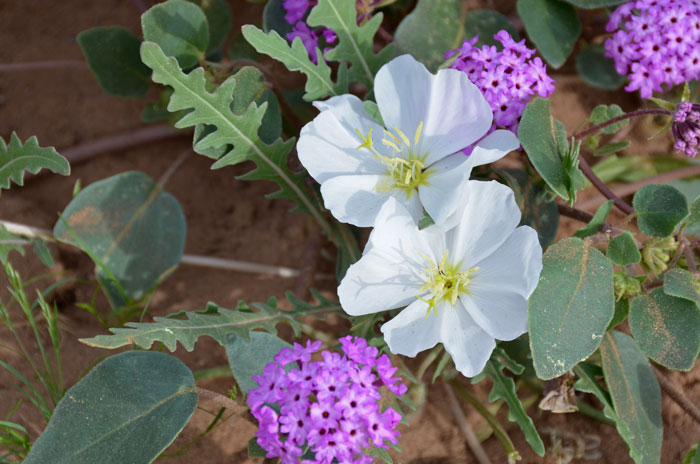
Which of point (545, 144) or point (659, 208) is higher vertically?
point (545, 144)

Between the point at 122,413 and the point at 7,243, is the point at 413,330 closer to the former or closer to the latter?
the point at 122,413

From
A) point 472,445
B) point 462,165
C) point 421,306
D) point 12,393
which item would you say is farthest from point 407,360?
point 12,393

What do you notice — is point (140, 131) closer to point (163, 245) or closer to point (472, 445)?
point (163, 245)

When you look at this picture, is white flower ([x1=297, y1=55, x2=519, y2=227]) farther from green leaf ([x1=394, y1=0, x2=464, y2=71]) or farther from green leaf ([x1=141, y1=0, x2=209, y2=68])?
green leaf ([x1=141, y1=0, x2=209, y2=68])

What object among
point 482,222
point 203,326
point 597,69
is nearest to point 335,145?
point 482,222

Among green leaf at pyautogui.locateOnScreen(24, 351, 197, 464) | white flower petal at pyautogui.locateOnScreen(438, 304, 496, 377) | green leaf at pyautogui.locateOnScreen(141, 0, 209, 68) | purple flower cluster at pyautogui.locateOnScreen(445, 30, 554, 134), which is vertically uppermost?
green leaf at pyautogui.locateOnScreen(141, 0, 209, 68)

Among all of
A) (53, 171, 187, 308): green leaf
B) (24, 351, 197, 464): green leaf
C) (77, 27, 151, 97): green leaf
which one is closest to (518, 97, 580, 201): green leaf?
(24, 351, 197, 464): green leaf

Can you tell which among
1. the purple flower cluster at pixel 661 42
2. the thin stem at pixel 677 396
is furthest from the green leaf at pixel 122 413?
the purple flower cluster at pixel 661 42
